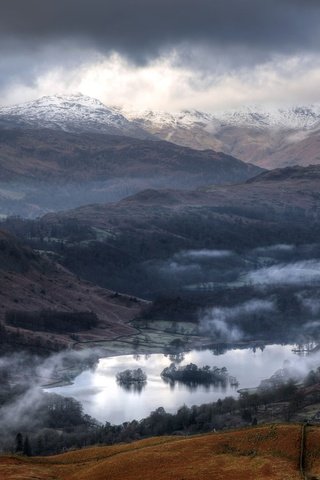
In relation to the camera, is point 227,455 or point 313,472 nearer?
point 313,472

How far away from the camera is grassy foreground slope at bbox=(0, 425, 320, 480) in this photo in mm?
128625

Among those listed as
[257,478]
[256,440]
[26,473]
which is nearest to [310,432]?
[256,440]

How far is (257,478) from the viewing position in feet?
409

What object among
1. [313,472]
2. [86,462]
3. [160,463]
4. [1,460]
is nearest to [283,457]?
[313,472]

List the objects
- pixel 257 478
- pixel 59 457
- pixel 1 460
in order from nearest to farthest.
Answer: pixel 257 478
pixel 1 460
pixel 59 457

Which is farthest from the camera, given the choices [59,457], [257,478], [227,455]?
[59,457]

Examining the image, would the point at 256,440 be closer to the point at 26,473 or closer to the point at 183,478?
the point at 183,478

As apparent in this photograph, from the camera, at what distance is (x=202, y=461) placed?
135125mm

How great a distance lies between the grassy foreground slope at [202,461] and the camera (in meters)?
129

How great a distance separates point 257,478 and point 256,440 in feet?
45.9

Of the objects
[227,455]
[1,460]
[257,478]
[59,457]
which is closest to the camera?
[257,478]

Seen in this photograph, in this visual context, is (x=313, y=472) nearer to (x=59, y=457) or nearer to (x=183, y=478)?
(x=183, y=478)

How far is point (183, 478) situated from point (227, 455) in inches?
364

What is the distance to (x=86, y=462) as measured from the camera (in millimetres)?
150625
